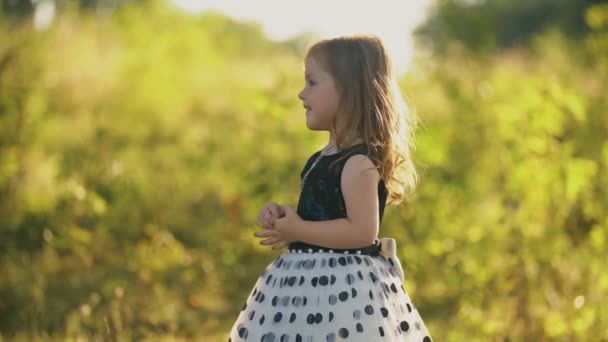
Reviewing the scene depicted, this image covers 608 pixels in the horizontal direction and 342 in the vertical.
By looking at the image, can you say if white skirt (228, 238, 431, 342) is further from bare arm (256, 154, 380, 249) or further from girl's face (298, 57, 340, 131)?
girl's face (298, 57, 340, 131)

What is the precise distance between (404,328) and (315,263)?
324mm

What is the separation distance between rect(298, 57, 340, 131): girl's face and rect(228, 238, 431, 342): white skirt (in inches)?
16.0

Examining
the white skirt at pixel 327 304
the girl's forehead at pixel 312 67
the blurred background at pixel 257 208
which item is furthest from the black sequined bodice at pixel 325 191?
the blurred background at pixel 257 208

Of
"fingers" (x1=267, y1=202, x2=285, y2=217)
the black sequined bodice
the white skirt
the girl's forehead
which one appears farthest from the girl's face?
the white skirt

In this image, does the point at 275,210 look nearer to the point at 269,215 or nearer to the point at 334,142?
the point at 269,215

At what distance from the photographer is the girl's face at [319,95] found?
2678 mm

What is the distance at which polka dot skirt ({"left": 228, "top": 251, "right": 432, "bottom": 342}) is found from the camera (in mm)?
2557

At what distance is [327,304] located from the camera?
2576mm

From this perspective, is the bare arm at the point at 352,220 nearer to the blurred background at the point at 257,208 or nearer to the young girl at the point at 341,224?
the young girl at the point at 341,224

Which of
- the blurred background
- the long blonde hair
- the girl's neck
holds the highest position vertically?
the long blonde hair

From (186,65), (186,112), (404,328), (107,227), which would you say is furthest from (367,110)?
(186,65)

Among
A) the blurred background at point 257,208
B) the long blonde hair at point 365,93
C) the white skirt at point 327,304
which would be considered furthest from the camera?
the blurred background at point 257,208

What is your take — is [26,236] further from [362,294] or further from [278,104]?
[362,294]

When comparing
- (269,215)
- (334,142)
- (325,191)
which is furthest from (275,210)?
(334,142)
